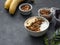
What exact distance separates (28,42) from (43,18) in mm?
194

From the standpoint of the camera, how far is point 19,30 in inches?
43.9

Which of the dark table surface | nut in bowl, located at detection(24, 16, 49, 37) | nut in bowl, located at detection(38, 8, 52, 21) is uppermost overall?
nut in bowl, located at detection(38, 8, 52, 21)

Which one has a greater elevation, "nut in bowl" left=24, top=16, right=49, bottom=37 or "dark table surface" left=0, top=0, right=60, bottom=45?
"nut in bowl" left=24, top=16, right=49, bottom=37

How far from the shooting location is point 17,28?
1.13 m

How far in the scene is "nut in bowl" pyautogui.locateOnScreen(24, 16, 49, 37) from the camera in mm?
1022

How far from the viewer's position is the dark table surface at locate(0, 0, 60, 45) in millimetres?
1045

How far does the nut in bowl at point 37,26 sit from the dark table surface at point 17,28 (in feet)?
0.17

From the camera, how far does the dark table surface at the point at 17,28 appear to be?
1045 millimetres

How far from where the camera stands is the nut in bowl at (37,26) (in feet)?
3.35

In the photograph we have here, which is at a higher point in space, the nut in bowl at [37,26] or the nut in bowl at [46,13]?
the nut in bowl at [46,13]

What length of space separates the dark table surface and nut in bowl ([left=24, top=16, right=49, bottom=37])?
0.05 m

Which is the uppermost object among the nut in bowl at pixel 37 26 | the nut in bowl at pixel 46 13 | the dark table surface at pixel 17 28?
the nut in bowl at pixel 46 13

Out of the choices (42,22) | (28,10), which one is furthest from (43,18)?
(28,10)

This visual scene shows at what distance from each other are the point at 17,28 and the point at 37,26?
16 cm
